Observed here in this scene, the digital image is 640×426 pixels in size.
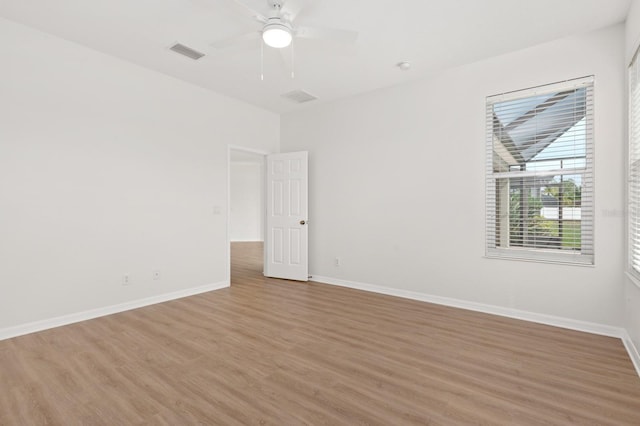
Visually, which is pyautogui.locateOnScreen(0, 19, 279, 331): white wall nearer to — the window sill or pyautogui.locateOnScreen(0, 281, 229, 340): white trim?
pyautogui.locateOnScreen(0, 281, 229, 340): white trim

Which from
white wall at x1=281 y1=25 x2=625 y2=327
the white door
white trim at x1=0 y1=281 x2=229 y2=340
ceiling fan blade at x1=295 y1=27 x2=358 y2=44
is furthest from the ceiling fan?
white trim at x1=0 y1=281 x2=229 y2=340

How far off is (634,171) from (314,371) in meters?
3.13

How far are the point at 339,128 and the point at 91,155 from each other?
11.0 feet

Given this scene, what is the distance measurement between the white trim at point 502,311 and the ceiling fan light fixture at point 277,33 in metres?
3.44

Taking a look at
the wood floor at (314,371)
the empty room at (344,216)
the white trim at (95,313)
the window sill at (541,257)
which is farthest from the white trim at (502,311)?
the white trim at (95,313)

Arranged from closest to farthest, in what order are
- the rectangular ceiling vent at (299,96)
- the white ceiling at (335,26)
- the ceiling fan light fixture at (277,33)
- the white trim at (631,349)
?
the white trim at (631,349) → the ceiling fan light fixture at (277,33) → the white ceiling at (335,26) → the rectangular ceiling vent at (299,96)

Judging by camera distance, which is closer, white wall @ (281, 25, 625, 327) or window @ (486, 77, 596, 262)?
white wall @ (281, 25, 625, 327)

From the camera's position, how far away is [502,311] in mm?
3727

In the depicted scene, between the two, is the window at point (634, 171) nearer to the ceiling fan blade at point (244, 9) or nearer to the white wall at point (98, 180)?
the ceiling fan blade at point (244, 9)

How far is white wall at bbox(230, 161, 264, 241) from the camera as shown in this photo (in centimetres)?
1138

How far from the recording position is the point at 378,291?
4.76 metres

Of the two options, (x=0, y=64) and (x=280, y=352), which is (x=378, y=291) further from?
(x=0, y=64)

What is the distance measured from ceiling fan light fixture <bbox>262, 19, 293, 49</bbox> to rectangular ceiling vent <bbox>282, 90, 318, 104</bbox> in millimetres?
2194

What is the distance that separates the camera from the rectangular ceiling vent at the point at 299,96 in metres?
4.93
